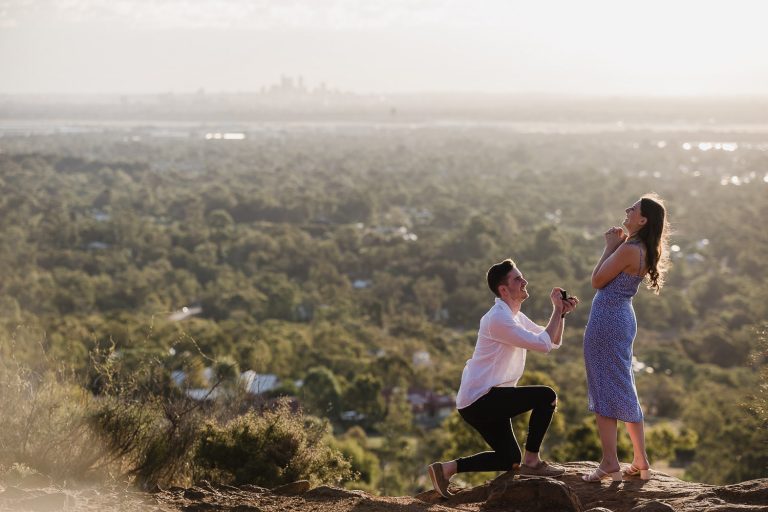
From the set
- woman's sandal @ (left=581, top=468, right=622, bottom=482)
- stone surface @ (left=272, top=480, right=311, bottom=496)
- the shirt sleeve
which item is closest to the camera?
the shirt sleeve

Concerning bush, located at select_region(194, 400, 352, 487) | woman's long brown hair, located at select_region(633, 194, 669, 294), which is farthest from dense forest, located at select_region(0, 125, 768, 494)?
woman's long brown hair, located at select_region(633, 194, 669, 294)

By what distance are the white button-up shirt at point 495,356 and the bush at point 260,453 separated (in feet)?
4.52

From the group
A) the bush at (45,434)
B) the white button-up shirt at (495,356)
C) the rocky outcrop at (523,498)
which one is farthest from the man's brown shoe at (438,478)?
the bush at (45,434)

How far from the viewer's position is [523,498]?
4137 millimetres

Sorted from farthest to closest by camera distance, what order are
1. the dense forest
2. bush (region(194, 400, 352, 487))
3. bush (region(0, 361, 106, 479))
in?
the dense forest < bush (region(194, 400, 352, 487)) < bush (region(0, 361, 106, 479))

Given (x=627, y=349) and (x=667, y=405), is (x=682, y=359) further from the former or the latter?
(x=627, y=349)

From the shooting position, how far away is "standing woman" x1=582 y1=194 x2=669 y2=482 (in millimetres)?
4254

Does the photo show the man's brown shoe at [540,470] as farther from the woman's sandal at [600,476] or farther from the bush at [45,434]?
the bush at [45,434]

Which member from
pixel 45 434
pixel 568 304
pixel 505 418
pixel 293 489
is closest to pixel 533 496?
pixel 505 418

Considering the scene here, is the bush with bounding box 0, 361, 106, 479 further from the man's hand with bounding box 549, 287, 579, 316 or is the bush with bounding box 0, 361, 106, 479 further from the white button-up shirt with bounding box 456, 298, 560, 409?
the man's hand with bounding box 549, 287, 579, 316

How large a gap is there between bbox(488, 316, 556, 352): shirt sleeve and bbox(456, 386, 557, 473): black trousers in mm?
255

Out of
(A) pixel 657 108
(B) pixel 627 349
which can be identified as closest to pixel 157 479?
(B) pixel 627 349

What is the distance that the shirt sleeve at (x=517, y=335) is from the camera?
4102mm

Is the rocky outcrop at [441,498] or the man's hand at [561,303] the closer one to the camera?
the rocky outcrop at [441,498]
